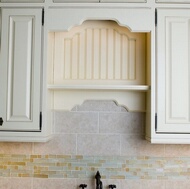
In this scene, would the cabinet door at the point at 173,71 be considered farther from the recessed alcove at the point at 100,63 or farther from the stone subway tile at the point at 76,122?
the stone subway tile at the point at 76,122

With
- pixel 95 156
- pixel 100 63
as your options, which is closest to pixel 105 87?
pixel 100 63

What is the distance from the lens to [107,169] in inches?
74.6

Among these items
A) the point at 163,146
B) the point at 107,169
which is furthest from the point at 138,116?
the point at 107,169

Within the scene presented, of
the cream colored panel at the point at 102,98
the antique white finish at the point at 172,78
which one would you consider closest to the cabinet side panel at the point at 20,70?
the cream colored panel at the point at 102,98

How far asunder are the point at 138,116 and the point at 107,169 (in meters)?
0.45

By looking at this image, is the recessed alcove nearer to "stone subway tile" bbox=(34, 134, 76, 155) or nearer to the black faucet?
"stone subway tile" bbox=(34, 134, 76, 155)

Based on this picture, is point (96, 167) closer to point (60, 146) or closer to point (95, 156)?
point (95, 156)

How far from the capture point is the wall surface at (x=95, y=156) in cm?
189

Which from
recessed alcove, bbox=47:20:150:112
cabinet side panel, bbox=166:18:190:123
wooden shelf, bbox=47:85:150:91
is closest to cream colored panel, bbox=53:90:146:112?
recessed alcove, bbox=47:20:150:112

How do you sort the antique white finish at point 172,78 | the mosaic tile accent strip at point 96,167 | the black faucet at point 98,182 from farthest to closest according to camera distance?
the mosaic tile accent strip at point 96,167, the black faucet at point 98,182, the antique white finish at point 172,78

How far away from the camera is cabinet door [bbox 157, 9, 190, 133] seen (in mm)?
1635

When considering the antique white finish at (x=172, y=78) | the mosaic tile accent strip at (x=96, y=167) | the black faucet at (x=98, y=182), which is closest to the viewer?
the antique white finish at (x=172, y=78)

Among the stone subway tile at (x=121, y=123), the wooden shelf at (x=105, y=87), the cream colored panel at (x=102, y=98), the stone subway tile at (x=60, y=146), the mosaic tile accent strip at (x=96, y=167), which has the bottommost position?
the mosaic tile accent strip at (x=96, y=167)

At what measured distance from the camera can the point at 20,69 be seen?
65.7 inches
